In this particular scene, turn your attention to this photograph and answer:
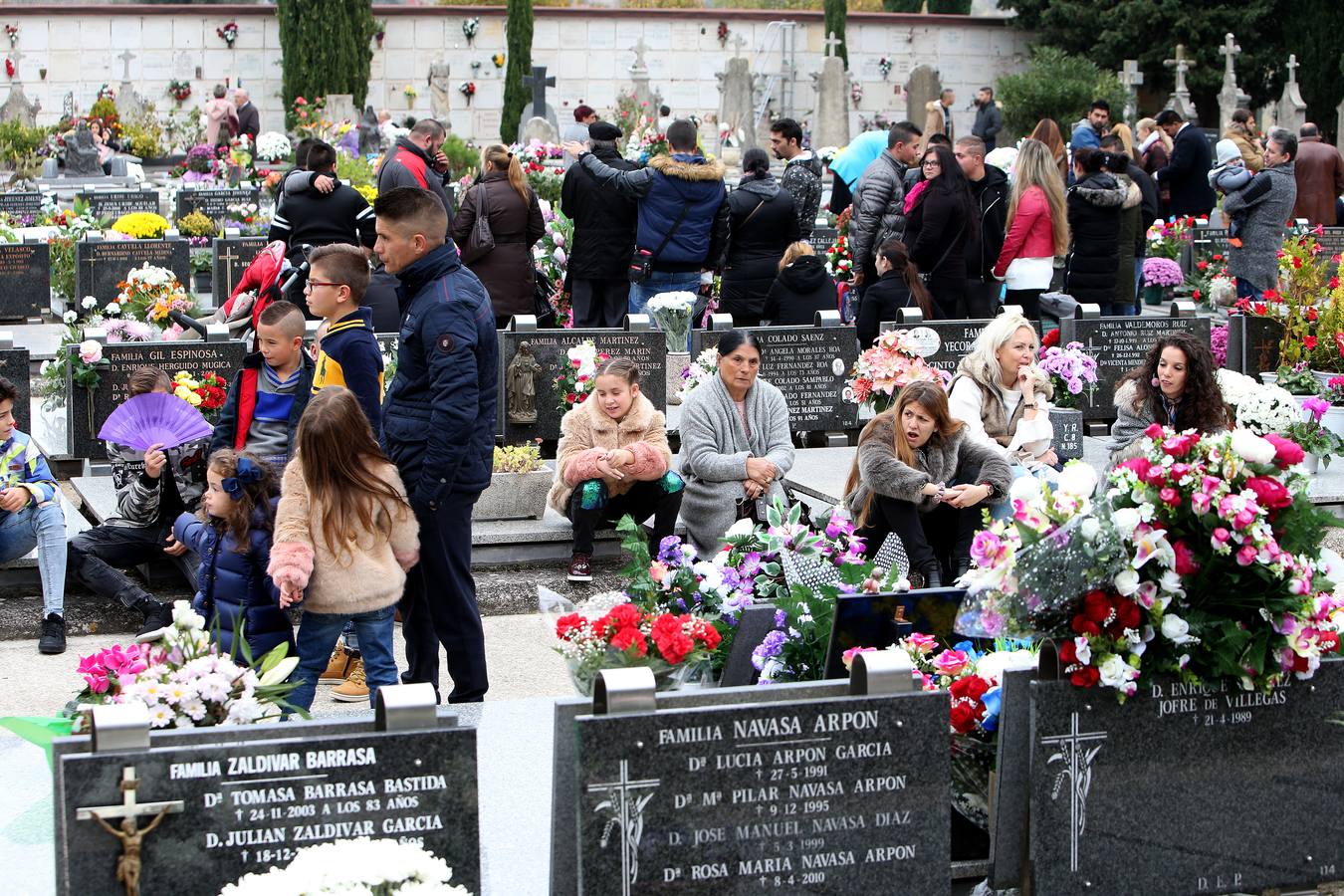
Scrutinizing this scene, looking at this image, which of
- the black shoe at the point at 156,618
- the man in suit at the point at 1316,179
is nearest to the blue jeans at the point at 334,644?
the black shoe at the point at 156,618

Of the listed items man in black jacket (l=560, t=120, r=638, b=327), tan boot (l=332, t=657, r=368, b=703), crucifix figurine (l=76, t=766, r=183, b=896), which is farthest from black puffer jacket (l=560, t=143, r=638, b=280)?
crucifix figurine (l=76, t=766, r=183, b=896)

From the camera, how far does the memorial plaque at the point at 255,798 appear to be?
3486 mm

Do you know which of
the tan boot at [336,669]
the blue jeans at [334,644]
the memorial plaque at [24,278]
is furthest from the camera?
the memorial plaque at [24,278]

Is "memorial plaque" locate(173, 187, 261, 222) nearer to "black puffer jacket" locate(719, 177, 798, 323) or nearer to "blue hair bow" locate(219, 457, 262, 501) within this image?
"black puffer jacket" locate(719, 177, 798, 323)

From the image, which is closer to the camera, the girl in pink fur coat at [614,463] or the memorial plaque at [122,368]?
the girl in pink fur coat at [614,463]

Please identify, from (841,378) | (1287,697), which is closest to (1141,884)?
(1287,697)

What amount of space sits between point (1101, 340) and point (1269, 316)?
102 cm

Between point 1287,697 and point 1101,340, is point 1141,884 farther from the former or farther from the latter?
point 1101,340

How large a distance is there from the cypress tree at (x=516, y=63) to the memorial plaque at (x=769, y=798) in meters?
34.0

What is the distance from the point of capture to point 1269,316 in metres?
11.2

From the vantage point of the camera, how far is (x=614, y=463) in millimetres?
8031

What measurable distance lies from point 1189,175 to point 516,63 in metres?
23.1

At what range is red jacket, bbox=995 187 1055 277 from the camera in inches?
460

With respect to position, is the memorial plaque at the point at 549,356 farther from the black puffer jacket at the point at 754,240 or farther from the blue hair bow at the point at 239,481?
the blue hair bow at the point at 239,481
